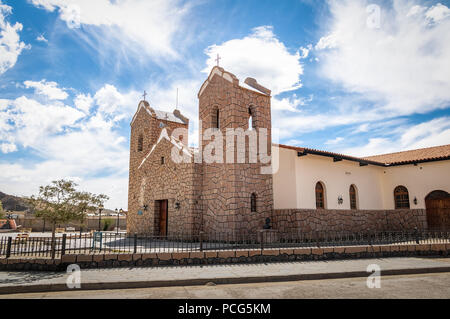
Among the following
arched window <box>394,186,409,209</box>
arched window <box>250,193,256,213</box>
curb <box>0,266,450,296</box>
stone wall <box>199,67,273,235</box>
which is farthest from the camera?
arched window <box>394,186,409,209</box>

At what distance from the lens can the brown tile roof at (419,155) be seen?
633 inches

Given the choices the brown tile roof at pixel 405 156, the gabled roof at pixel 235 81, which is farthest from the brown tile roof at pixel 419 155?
the gabled roof at pixel 235 81

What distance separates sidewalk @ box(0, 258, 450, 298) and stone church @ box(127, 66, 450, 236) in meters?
4.40

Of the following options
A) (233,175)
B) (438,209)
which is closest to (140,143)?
(233,175)

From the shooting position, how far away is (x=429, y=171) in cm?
1653

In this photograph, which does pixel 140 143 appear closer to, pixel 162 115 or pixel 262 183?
pixel 162 115

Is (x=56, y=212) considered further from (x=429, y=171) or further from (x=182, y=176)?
(x=429, y=171)

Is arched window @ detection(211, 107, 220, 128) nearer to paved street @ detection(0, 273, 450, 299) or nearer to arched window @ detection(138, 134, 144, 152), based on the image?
arched window @ detection(138, 134, 144, 152)

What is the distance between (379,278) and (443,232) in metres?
6.28

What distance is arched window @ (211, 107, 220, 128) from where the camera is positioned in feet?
48.3

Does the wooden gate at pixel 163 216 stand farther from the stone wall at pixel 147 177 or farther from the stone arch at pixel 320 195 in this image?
the stone arch at pixel 320 195

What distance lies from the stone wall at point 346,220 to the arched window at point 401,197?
0.62 meters

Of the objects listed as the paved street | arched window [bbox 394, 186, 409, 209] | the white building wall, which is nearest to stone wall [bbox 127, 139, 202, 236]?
the paved street

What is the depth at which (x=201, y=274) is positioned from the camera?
7.46m
